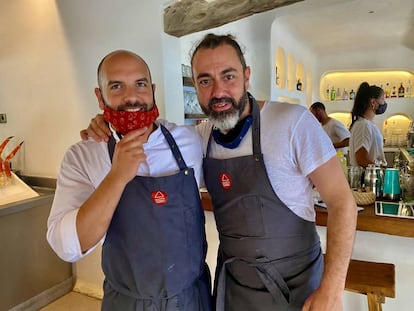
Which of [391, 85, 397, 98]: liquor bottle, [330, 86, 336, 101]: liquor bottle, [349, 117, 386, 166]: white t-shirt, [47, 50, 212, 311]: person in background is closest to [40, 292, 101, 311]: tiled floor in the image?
[47, 50, 212, 311]: person in background

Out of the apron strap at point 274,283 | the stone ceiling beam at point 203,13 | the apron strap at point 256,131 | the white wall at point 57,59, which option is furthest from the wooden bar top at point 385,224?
the white wall at point 57,59

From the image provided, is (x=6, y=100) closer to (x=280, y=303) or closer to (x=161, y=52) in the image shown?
(x=161, y=52)

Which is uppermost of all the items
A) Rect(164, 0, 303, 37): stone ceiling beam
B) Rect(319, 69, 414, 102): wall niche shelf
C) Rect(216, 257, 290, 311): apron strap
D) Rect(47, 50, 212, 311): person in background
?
Rect(164, 0, 303, 37): stone ceiling beam

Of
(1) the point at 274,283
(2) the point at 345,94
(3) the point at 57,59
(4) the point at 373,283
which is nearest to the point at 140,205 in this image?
(1) the point at 274,283

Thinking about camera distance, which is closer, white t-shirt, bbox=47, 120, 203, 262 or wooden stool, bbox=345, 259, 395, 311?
white t-shirt, bbox=47, 120, 203, 262

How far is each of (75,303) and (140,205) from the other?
213cm

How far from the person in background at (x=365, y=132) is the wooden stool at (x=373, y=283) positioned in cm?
102

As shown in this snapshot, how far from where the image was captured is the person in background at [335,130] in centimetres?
271

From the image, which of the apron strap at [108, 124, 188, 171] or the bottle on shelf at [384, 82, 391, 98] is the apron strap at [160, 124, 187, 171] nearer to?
the apron strap at [108, 124, 188, 171]

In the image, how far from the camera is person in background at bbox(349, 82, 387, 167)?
240 centimetres

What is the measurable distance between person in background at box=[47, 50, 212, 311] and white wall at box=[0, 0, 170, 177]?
1132mm

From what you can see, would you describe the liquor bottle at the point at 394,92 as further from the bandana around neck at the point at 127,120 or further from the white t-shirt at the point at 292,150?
the bandana around neck at the point at 127,120

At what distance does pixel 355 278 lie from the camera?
1445 millimetres

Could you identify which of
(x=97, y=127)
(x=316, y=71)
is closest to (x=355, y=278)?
(x=97, y=127)
